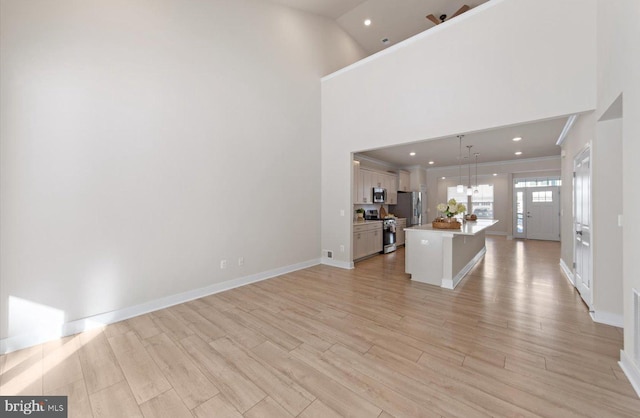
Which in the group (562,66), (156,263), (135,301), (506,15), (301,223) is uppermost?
(506,15)

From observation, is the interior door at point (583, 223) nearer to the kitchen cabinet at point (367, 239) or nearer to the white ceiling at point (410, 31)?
the white ceiling at point (410, 31)

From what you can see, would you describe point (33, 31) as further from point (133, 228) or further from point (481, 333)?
point (481, 333)

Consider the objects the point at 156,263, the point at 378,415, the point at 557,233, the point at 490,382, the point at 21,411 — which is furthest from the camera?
the point at 557,233

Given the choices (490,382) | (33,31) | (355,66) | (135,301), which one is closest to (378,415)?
(490,382)

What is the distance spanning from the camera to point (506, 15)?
326 cm

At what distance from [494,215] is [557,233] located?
6.12ft

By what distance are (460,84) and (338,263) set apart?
3760 mm

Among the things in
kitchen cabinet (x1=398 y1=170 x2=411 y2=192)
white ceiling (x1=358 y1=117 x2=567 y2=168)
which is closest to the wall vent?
white ceiling (x1=358 y1=117 x2=567 y2=168)

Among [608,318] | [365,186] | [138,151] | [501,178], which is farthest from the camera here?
[501,178]

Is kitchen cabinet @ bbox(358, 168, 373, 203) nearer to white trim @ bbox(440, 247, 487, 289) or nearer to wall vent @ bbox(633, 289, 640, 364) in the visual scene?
white trim @ bbox(440, 247, 487, 289)

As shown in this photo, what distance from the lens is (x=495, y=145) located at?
20.3 feet

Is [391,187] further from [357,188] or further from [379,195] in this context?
[357,188]

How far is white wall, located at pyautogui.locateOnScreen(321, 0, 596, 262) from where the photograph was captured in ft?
9.45

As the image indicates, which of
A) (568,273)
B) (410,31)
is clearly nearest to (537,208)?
(568,273)
